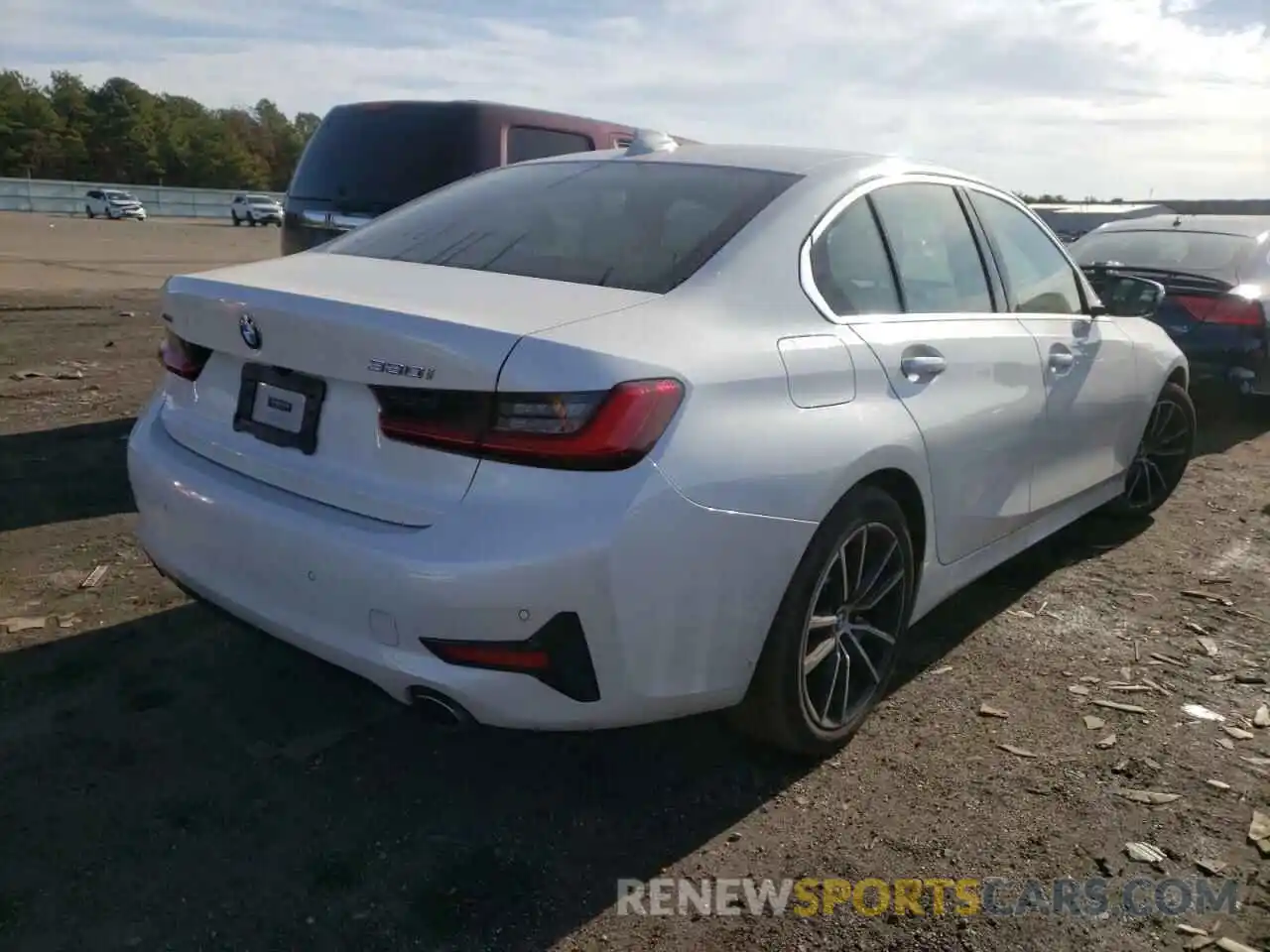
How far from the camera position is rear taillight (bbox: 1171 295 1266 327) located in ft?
23.8

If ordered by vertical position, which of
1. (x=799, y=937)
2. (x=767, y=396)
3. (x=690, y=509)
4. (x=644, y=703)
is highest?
(x=767, y=396)

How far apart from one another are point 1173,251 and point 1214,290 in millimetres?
796

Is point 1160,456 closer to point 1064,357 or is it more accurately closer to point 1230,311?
point 1064,357

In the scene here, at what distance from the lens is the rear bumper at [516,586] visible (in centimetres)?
228

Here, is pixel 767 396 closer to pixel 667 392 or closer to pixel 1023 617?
pixel 667 392

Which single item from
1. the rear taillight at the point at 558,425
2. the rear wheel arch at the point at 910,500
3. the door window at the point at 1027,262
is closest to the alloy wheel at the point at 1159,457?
the door window at the point at 1027,262

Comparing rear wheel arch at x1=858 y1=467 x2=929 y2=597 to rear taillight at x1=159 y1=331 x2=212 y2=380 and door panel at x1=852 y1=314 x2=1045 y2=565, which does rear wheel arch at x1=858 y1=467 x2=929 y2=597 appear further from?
rear taillight at x1=159 y1=331 x2=212 y2=380

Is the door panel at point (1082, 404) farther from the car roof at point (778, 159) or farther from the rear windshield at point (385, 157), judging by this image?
the rear windshield at point (385, 157)

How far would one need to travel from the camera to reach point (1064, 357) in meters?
4.07

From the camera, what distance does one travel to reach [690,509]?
2379 mm

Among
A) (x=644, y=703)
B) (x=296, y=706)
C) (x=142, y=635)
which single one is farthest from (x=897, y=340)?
(x=142, y=635)

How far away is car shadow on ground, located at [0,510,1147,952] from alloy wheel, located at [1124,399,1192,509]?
301 cm

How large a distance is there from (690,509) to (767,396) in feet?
1.31

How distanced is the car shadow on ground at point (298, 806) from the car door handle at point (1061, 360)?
A: 1.82 m
